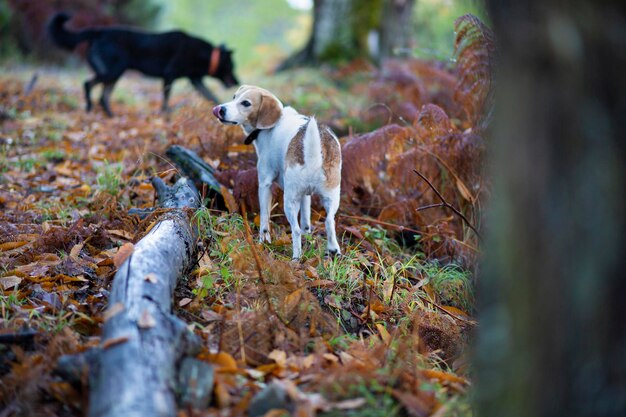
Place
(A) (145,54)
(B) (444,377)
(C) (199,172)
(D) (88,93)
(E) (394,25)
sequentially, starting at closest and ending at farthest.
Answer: (B) (444,377), (C) (199,172), (D) (88,93), (A) (145,54), (E) (394,25)

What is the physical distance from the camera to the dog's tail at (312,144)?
3527 millimetres

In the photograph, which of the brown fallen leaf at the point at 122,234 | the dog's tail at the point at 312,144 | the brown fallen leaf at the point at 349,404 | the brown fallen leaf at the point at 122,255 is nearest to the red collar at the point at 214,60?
the brown fallen leaf at the point at 122,234

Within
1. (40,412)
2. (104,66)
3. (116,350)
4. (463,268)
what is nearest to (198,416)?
(116,350)

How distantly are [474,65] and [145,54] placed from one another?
676 centimetres

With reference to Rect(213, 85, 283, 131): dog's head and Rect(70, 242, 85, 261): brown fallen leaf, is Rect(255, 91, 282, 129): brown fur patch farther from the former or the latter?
Rect(70, 242, 85, 261): brown fallen leaf

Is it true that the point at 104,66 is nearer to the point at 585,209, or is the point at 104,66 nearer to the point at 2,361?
the point at 2,361

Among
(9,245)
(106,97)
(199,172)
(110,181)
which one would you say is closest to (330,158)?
(199,172)

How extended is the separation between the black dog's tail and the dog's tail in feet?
24.2

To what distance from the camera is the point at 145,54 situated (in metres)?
9.94

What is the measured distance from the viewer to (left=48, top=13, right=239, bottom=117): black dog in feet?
31.3

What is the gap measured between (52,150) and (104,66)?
3.61 meters

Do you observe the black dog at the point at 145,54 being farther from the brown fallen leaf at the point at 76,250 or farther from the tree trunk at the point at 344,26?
the brown fallen leaf at the point at 76,250

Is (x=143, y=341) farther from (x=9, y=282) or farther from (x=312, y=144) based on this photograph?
(x=312, y=144)

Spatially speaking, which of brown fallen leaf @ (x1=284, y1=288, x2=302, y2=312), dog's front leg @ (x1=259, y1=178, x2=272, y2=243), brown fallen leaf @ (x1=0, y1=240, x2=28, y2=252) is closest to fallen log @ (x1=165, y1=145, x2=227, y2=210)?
dog's front leg @ (x1=259, y1=178, x2=272, y2=243)
